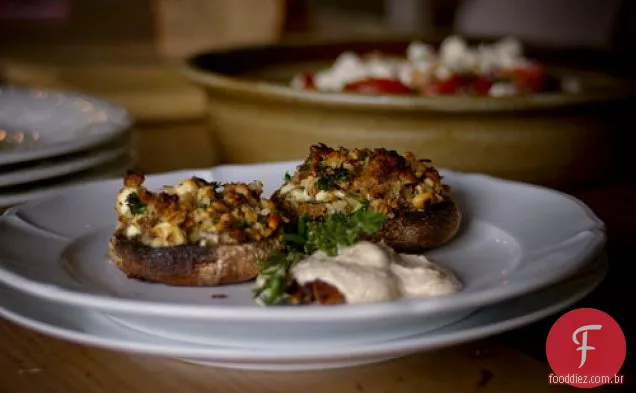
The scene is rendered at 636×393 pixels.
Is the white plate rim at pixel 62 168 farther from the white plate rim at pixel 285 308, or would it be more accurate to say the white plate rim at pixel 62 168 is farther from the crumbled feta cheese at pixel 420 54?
the crumbled feta cheese at pixel 420 54

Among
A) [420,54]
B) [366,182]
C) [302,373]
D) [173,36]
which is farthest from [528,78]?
[173,36]

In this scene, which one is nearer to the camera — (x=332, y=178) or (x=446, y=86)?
(x=332, y=178)

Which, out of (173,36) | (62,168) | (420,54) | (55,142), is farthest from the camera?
(173,36)

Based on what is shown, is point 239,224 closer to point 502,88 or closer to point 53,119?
point 53,119

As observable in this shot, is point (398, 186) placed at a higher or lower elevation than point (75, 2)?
higher

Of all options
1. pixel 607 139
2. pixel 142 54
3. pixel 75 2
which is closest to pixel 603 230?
pixel 607 139

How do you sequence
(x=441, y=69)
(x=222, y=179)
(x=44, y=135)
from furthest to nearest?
1. (x=441, y=69)
2. (x=44, y=135)
3. (x=222, y=179)

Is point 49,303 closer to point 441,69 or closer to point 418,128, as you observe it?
point 418,128
